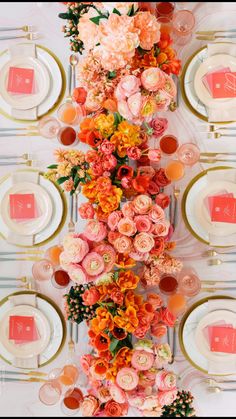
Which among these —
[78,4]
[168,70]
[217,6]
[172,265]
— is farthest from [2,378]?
[217,6]

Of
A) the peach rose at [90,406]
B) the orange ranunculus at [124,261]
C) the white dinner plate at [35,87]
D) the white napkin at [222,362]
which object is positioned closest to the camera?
the orange ranunculus at [124,261]

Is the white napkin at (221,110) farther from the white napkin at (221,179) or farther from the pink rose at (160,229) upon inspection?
the pink rose at (160,229)

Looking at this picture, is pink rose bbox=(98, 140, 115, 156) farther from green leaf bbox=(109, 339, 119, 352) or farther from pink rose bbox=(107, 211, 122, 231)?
green leaf bbox=(109, 339, 119, 352)

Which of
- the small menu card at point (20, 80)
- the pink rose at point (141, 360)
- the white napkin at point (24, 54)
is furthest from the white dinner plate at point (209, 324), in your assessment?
the small menu card at point (20, 80)

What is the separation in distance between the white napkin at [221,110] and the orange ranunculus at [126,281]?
0.91 metres

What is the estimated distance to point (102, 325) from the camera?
1594mm

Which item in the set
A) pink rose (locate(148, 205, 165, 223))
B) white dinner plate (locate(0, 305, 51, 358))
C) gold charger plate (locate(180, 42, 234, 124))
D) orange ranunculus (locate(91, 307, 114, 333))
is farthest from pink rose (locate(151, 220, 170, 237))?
white dinner plate (locate(0, 305, 51, 358))

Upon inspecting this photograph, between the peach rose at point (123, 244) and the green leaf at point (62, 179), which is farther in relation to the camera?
the green leaf at point (62, 179)

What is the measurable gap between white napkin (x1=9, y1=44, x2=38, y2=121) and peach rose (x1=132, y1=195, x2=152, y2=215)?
0.85 m

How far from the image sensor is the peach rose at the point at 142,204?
1577mm

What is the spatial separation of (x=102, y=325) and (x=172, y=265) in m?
0.47

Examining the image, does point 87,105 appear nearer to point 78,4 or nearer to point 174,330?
point 78,4

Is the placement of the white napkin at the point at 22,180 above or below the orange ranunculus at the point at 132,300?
above

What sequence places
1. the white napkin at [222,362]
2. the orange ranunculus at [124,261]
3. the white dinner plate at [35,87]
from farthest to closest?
the white dinner plate at [35,87]
the white napkin at [222,362]
the orange ranunculus at [124,261]
